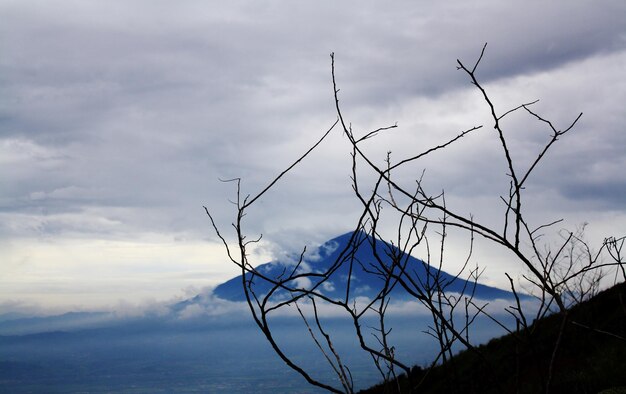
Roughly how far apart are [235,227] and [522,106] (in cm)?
115

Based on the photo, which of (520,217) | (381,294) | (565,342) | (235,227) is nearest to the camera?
(520,217)

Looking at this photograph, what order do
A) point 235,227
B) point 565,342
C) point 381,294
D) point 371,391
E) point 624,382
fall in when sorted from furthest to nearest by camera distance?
point 371,391 → point 565,342 → point 624,382 → point 381,294 → point 235,227

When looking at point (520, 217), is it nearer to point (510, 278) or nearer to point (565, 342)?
point (510, 278)

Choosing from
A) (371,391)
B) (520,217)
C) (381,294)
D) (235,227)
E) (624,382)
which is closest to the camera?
(520,217)

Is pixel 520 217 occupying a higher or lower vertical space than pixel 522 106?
lower

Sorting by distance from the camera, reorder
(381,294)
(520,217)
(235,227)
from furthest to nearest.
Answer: (381,294)
(235,227)
(520,217)

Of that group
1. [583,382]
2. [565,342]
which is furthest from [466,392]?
[583,382]

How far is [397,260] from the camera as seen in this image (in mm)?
1922

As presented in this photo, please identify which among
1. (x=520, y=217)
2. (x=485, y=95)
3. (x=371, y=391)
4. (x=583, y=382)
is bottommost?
(x=371, y=391)

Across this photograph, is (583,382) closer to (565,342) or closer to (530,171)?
(565,342)

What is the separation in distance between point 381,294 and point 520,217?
22.5 inches

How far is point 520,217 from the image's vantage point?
175cm

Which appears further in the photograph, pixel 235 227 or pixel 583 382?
pixel 583 382

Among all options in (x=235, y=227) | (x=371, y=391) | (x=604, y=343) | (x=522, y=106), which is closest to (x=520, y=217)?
(x=522, y=106)
